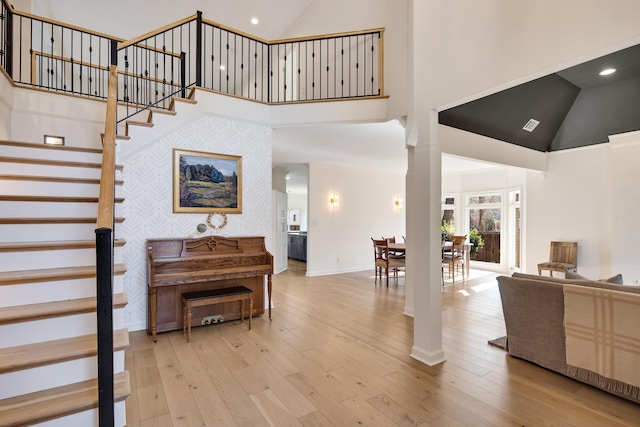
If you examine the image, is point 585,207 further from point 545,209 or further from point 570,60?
point 570,60

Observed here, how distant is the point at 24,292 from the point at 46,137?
3092 mm

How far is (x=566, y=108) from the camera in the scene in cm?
502

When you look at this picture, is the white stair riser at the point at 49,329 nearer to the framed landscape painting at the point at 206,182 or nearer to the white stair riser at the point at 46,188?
the white stair riser at the point at 46,188

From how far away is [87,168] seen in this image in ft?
9.69

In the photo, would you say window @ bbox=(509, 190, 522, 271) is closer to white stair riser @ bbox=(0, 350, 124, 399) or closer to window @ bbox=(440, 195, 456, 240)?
window @ bbox=(440, 195, 456, 240)

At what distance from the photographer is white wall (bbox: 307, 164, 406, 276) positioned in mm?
7328

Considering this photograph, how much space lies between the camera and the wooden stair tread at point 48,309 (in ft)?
5.48

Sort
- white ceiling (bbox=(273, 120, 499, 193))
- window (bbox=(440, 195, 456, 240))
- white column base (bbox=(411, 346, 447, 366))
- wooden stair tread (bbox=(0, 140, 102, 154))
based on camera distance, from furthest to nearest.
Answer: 1. window (bbox=(440, 195, 456, 240))
2. white ceiling (bbox=(273, 120, 499, 193))
3. wooden stair tread (bbox=(0, 140, 102, 154))
4. white column base (bbox=(411, 346, 447, 366))

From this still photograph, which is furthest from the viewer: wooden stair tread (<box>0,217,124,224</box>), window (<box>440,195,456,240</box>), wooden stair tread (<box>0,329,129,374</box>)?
window (<box>440,195,456,240</box>)

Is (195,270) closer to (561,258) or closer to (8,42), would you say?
(8,42)

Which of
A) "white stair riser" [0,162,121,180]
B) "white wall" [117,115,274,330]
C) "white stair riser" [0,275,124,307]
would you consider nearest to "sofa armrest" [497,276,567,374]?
"white wall" [117,115,274,330]

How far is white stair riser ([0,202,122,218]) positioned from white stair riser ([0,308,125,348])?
0.93m

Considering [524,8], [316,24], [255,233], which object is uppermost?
[316,24]

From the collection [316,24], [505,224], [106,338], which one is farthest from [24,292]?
[505,224]
